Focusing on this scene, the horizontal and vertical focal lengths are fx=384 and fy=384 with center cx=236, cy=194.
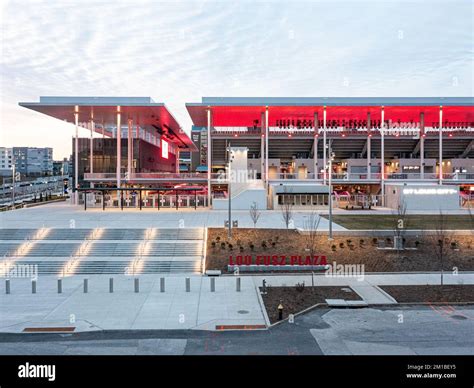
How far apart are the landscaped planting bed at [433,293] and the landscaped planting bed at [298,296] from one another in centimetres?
192

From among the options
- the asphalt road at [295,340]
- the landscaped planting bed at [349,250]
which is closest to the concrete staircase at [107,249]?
the landscaped planting bed at [349,250]

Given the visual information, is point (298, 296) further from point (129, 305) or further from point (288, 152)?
point (288, 152)

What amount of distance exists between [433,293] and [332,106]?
33909 mm

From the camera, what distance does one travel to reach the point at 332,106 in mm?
47156

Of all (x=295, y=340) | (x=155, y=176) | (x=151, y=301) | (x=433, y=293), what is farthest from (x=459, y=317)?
(x=155, y=176)

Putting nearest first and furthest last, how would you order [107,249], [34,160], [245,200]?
1. [107,249]
2. [245,200]
3. [34,160]

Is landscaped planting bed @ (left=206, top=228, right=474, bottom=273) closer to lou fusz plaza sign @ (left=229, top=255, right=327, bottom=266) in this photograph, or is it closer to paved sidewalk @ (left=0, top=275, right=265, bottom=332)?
lou fusz plaza sign @ (left=229, top=255, right=327, bottom=266)

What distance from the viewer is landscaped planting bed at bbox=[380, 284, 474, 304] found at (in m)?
16.0

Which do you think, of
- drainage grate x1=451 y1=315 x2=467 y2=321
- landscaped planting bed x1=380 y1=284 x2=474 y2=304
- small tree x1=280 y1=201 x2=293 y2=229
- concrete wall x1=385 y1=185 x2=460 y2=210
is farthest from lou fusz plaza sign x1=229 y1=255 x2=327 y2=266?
concrete wall x1=385 y1=185 x2=460 y2=210

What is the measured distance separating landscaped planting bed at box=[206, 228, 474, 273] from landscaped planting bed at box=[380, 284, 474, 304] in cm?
350

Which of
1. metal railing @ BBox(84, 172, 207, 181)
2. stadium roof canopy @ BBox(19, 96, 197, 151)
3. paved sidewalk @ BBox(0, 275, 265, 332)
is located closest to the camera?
paved sidewalk @ BBox(0, 275, 265, 332)

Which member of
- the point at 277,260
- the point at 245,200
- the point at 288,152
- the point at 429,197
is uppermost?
the point at 288,152
